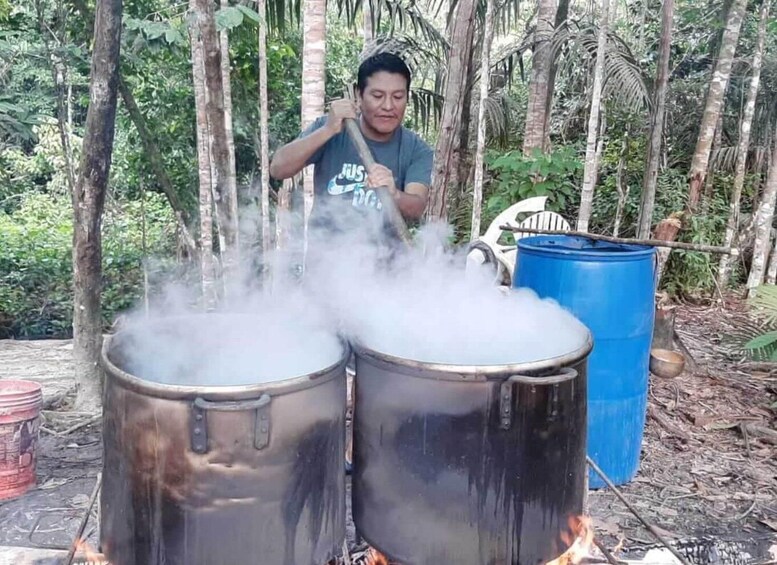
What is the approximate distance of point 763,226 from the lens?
6676 mm

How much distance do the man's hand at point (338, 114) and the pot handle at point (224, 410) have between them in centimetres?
142

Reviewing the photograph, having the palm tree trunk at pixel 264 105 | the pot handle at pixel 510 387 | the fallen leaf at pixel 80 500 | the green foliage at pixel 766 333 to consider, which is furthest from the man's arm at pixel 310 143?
the green foliage at pixel 766 333

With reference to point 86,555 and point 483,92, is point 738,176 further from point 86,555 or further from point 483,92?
point 86,555

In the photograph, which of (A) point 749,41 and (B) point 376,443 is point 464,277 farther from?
(A) point 749,41

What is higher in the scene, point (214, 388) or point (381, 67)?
point (381, 67)

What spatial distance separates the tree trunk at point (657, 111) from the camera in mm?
5910

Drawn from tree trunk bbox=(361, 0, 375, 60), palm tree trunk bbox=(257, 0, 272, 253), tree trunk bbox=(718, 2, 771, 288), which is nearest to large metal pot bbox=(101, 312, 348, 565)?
palm tree trunk bbox=(257, 0, 272, 253)

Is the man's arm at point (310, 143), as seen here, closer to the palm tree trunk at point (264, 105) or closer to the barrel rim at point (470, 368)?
the barrel rim at point (470, 368)

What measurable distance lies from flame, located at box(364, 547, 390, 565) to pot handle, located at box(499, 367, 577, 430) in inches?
23.5

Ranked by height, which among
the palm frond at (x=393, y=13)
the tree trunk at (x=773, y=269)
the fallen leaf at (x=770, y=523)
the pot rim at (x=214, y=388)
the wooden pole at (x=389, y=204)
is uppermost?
the palm frond at (x=393, y=13)

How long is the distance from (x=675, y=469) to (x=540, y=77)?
4302mm

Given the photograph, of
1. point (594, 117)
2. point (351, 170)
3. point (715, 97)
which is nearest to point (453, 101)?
point (594, 117)

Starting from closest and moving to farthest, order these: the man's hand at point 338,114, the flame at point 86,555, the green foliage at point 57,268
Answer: the flame at point 86,555
the man's hand at point 338,114
the green foliage at point 57,268

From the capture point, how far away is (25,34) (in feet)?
21.4
